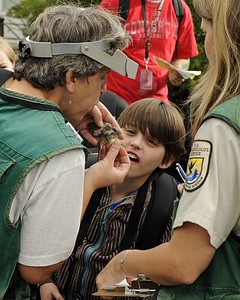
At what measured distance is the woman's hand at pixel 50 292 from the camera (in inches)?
146

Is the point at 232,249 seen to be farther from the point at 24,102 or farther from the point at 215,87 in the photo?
the point at 24,102

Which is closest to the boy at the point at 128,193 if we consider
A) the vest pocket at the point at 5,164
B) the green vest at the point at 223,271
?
the vest pocket at the point at 5,164

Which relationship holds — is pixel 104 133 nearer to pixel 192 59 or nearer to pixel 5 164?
pixel 5 164

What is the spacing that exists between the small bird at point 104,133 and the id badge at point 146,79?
2.47 metres

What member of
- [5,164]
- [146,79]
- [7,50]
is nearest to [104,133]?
[5,164]

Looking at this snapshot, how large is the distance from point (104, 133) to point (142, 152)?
1.89ft

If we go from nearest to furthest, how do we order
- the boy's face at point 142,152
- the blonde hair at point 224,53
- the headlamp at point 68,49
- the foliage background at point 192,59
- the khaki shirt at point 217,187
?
1. the khaki shirt at point 217,187
2. the blonde hair at point 224,53
3. the headlamp at point 68,49
4. the boy's face at point 142,152
5. the foliage background at point 192,59

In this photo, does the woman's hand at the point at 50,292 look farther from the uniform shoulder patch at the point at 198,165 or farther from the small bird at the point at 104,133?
the uniform shoulder patch at the point at 198,165

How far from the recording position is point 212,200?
2281 millimetres

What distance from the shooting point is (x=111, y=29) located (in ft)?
9.96

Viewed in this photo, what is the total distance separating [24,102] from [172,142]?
1434mm

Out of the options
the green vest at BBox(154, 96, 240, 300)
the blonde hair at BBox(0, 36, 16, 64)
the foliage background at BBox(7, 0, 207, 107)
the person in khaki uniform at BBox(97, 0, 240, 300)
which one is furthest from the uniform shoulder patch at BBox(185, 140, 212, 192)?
the foliage background at BBox(7, 0, 207, 107)

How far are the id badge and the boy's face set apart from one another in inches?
78.6

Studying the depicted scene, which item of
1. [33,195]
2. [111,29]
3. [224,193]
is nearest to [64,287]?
[33,195]
